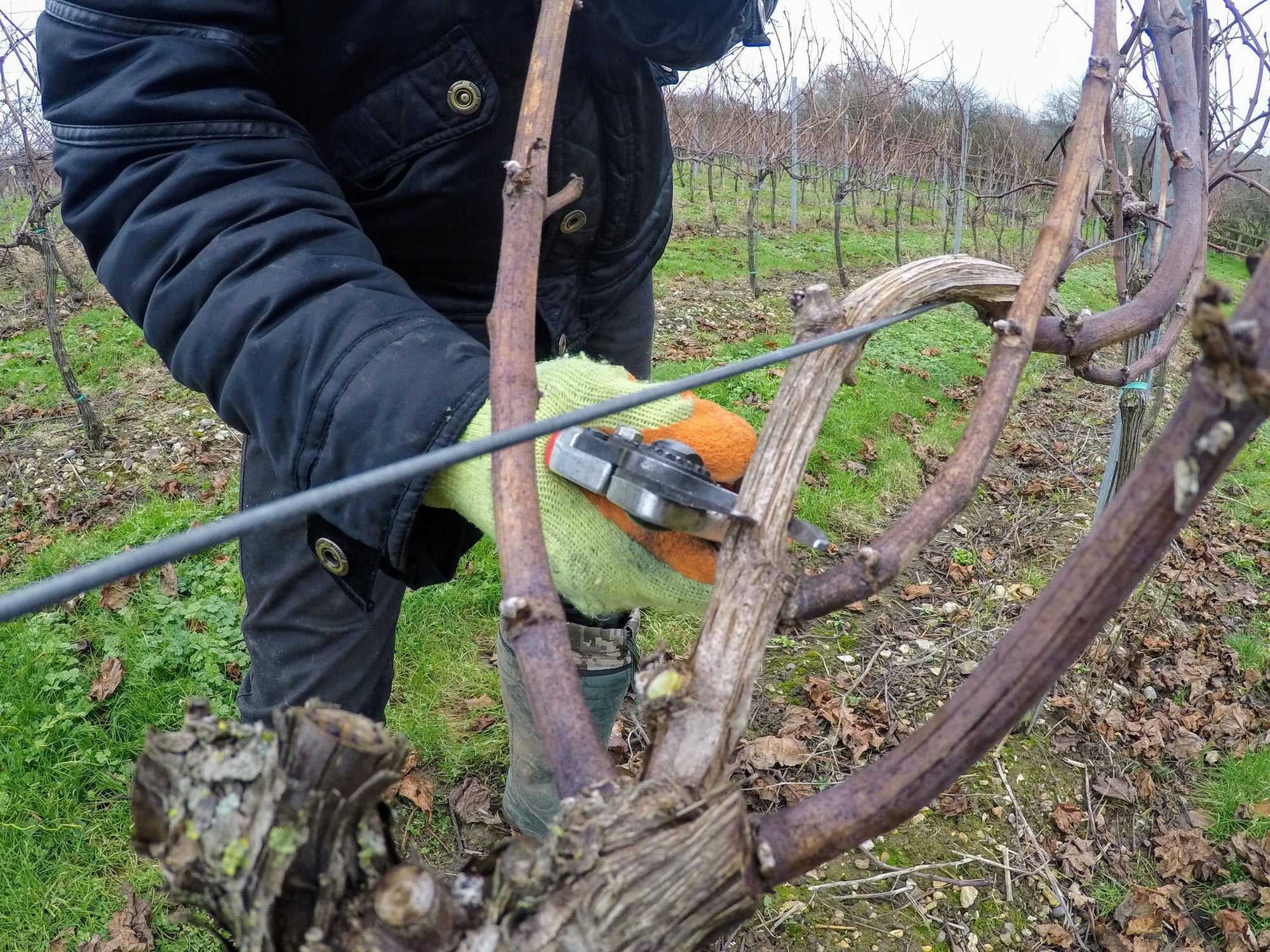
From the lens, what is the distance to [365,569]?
129 centimetres

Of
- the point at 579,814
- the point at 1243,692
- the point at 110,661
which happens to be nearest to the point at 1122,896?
the point at 1243,692

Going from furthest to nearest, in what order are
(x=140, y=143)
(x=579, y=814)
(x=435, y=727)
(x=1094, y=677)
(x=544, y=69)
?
1. (x=1094, y=677)
2. (x=435, y=727)
3. (x=140, y=143)
4. (x=544, y=69)
5. (x=579, y=814)

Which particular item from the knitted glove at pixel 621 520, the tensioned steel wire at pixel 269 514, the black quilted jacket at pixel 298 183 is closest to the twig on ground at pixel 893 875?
the knitted glove at pixel 621 520

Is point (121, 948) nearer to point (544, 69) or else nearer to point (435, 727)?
point (435, 727)

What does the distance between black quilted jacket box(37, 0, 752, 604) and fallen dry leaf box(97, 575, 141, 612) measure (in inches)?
105

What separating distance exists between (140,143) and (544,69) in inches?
27.0

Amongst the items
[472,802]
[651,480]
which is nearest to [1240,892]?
[472,802]

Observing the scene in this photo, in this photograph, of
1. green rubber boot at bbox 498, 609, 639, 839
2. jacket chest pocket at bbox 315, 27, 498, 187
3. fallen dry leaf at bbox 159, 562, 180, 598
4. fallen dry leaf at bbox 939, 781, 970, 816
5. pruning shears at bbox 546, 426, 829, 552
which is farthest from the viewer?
fallen dry leaf at bbox 159, 562, 180, 598

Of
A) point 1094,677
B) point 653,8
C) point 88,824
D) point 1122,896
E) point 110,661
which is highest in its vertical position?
point 653,8

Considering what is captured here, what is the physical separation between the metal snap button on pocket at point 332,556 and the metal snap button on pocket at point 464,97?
957 mm

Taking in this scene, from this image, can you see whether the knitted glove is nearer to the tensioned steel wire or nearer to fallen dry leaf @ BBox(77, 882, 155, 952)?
the tensioned steel wire

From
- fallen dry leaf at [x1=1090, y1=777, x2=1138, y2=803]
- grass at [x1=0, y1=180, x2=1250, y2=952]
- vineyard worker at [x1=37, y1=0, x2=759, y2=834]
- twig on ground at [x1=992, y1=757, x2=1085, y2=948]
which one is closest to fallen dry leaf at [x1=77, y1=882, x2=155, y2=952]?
grass at [x1=0, y1=180, x2=1250, y2=952]

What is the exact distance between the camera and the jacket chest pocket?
1.60m

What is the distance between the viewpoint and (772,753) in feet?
9.48
